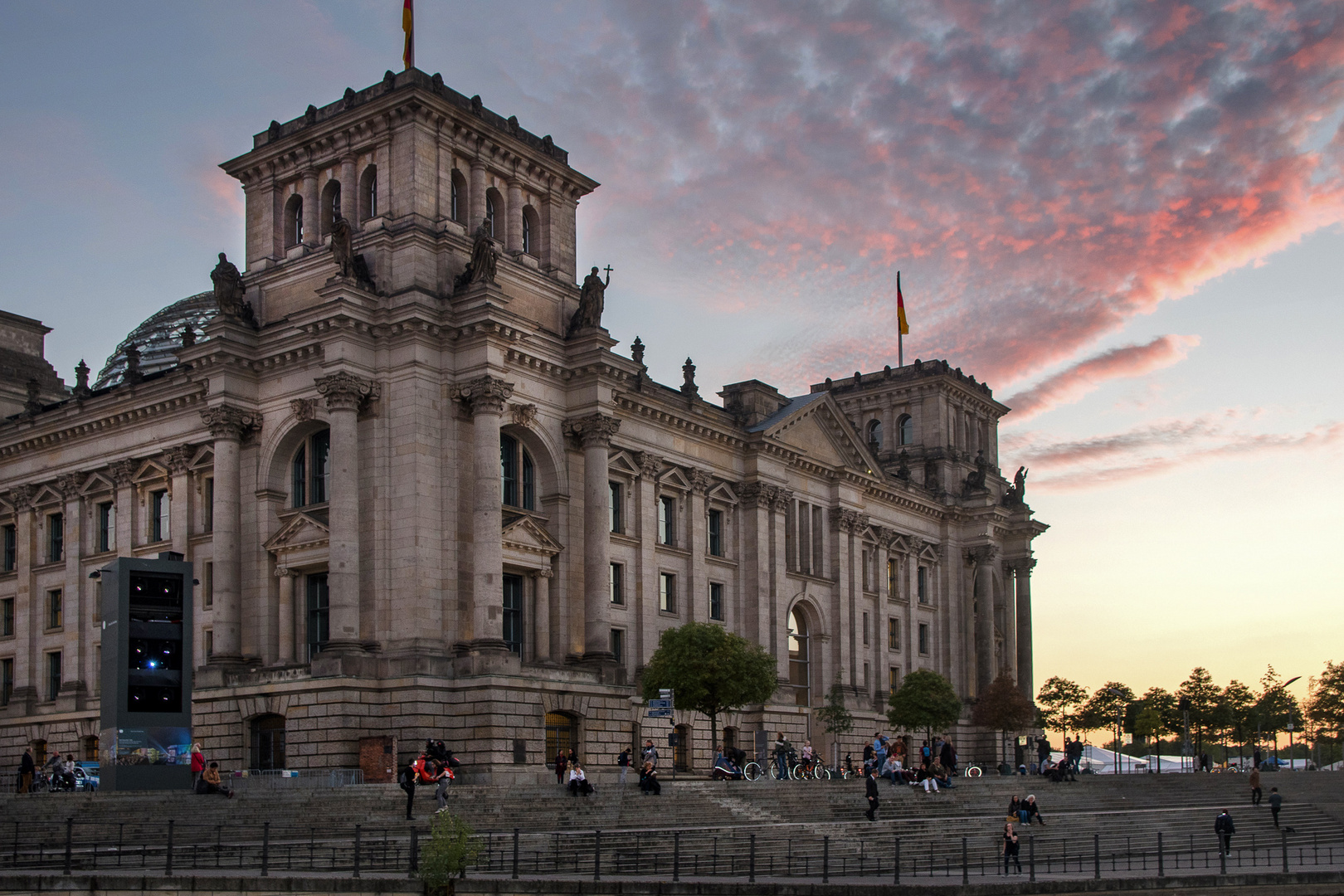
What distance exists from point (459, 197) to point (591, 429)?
9.92m

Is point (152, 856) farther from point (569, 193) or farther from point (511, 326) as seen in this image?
point (569, 193)

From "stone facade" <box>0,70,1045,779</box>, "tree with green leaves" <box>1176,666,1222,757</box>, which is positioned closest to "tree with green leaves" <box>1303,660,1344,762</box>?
"tree with green leaves" <box>1176,666,1222,757</box>

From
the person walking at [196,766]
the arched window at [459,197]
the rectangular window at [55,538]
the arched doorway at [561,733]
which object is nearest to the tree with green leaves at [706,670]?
the arched doorway at [561,733]

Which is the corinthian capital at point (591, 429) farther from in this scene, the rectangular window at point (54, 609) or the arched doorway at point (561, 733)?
the rectangular window at point (54, 609)

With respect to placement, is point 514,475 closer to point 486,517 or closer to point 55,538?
point 486,517

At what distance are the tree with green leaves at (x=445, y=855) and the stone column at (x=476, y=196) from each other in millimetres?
32980

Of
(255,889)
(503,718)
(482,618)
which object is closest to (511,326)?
(482,618)

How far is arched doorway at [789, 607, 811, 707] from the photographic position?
234ft

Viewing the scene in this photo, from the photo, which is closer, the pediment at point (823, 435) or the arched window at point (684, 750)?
the arched window at point (684, 750)

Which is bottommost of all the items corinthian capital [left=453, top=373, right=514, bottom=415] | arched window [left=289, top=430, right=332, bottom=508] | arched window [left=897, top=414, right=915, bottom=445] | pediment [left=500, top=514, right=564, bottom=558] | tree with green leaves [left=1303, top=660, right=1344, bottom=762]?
tree with green leaves [left=1303, top=660, right=1344, bottom=762]

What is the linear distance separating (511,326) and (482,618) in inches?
396

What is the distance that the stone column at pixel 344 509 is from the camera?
4753cm

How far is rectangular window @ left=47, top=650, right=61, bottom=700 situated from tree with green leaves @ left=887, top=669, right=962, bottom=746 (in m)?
38.7

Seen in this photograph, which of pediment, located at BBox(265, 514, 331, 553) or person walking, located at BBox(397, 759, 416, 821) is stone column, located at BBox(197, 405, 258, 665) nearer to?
pediment, located at BBox(265, 514, 331, 553)
